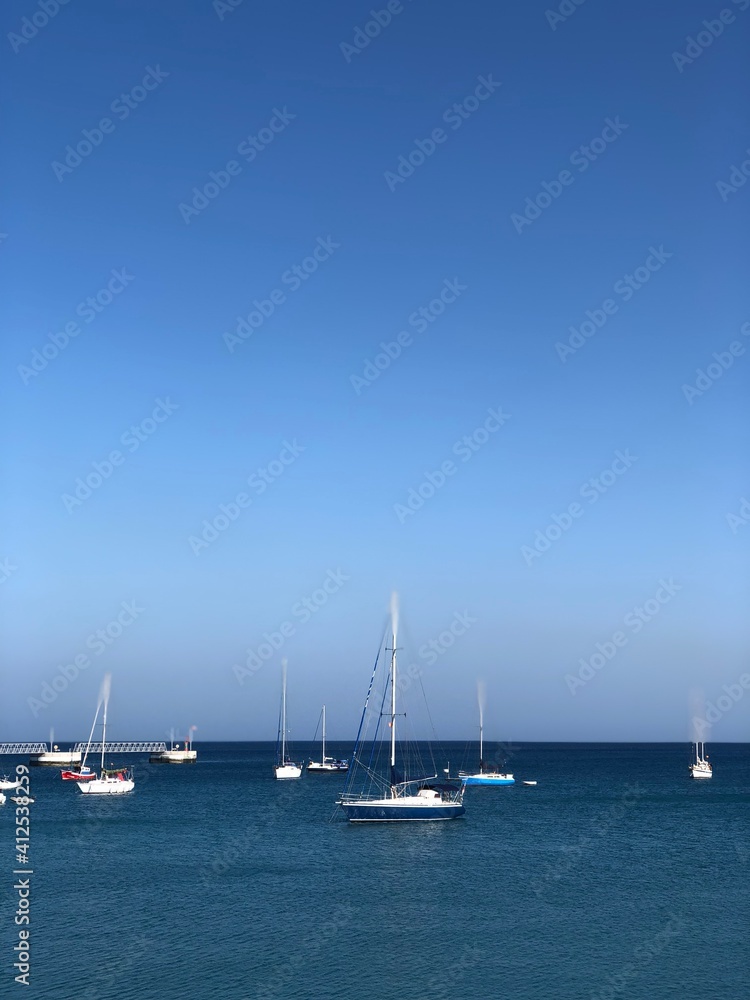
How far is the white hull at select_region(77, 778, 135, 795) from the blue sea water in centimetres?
2268

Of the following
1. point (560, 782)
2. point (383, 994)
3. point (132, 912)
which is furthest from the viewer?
point (560, 782)

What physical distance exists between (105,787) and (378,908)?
7999cm

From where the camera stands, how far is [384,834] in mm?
82625

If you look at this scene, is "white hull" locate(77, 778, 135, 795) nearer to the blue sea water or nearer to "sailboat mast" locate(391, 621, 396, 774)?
the blue sea water

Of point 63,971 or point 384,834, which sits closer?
point 63,971

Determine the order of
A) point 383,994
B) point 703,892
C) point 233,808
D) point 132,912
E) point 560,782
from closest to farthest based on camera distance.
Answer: point 383,994, point 132,912, point 703,892, point 233,808, point 560,782

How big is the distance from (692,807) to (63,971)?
311 feet

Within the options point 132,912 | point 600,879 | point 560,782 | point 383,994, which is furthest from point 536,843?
point 560,782

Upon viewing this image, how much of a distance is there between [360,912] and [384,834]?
29.9 metres

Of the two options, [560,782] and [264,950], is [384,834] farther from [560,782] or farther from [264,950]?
[560,782]

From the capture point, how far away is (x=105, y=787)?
125000mm

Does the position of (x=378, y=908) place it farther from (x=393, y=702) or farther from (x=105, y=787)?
(x=105, y=787)

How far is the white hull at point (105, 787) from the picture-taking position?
12371cm

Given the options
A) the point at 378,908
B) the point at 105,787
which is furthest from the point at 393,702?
the point at 105,787
